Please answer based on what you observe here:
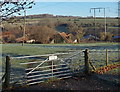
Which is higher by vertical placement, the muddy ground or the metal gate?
the metal gate

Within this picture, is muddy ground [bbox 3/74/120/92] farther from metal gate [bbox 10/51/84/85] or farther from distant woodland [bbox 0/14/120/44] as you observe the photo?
distant woodland [bbox 0/14/120/44]

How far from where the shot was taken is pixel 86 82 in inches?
340

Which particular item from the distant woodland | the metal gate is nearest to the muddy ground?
the metal gate

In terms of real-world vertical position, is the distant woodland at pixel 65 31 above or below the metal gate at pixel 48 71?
above

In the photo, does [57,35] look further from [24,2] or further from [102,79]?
[24,2]

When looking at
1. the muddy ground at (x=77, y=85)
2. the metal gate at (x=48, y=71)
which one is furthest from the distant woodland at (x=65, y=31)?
the muddy ground at (x=77, y=85)

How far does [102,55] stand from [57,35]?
4173 centimetres

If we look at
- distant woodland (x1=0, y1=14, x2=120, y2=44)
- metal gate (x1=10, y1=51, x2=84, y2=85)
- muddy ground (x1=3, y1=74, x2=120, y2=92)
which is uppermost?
distant woodland (x1=0, y1=14, x2=120, y2=44)

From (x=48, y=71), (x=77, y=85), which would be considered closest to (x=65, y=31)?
(x=48, y=71)

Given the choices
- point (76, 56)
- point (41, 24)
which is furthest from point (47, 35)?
point (76, 56)

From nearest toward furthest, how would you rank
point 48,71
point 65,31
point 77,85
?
point 77,85 → point 48,71 → point 65,31

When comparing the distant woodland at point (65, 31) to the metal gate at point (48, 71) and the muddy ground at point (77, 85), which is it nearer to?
Answer: the metal gate at point (48, 71)

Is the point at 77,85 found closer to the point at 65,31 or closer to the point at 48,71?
the point at 48,71

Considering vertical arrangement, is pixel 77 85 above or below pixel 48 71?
below
